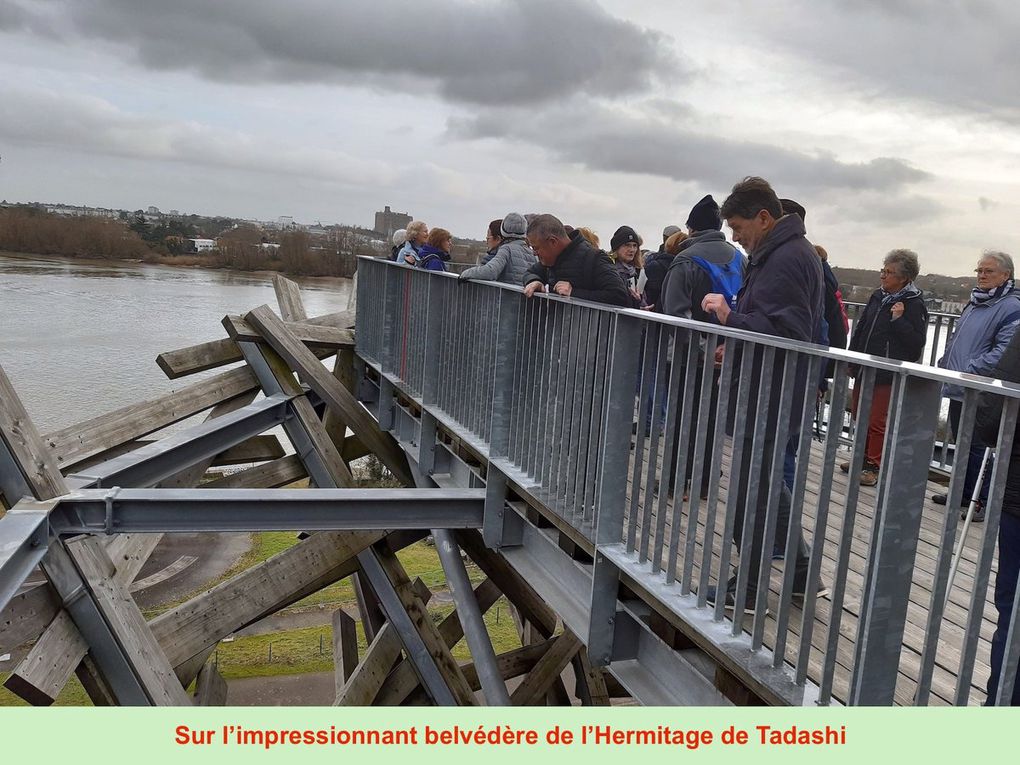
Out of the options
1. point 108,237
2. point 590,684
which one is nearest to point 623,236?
point 590,684

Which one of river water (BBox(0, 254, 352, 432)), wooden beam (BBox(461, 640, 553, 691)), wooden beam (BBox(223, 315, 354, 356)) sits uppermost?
wooden beam (BBox(223, 315, 354, 356))

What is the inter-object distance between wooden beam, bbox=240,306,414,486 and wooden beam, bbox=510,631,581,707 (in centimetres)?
212

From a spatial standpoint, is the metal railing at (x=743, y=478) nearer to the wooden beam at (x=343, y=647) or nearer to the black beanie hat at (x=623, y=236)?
the black beanie hat at (x=623, y=236)

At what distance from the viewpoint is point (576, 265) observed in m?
4.74

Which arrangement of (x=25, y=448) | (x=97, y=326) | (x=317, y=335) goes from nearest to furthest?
(x=25, y=448) < (x=317, y=335) < (x=97, y=326)

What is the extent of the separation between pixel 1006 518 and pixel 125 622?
3.98 metres

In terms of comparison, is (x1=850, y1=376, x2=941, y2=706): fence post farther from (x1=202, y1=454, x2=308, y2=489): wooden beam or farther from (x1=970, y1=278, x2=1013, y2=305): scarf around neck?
(x1=202, y1=454, x2=308, y2=489): wooden beam

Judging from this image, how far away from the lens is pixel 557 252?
190 inches

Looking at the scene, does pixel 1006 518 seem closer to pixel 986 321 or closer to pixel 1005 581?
pixel 1005 581

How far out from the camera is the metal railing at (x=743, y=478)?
2.17m

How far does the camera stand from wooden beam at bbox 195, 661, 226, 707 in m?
7.58

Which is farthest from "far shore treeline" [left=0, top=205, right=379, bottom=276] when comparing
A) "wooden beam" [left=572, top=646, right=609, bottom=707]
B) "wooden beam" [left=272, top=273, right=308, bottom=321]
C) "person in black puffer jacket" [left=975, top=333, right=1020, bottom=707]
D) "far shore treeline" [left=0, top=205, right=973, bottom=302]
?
"person in black puffer jacket" [left=975, top=333, right=1020, bottom=707]

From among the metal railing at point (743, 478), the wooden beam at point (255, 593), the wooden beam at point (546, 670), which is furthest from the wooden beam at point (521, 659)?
the metal railing at point (743, 478)

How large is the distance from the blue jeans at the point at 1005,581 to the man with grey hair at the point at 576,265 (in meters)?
2.36
